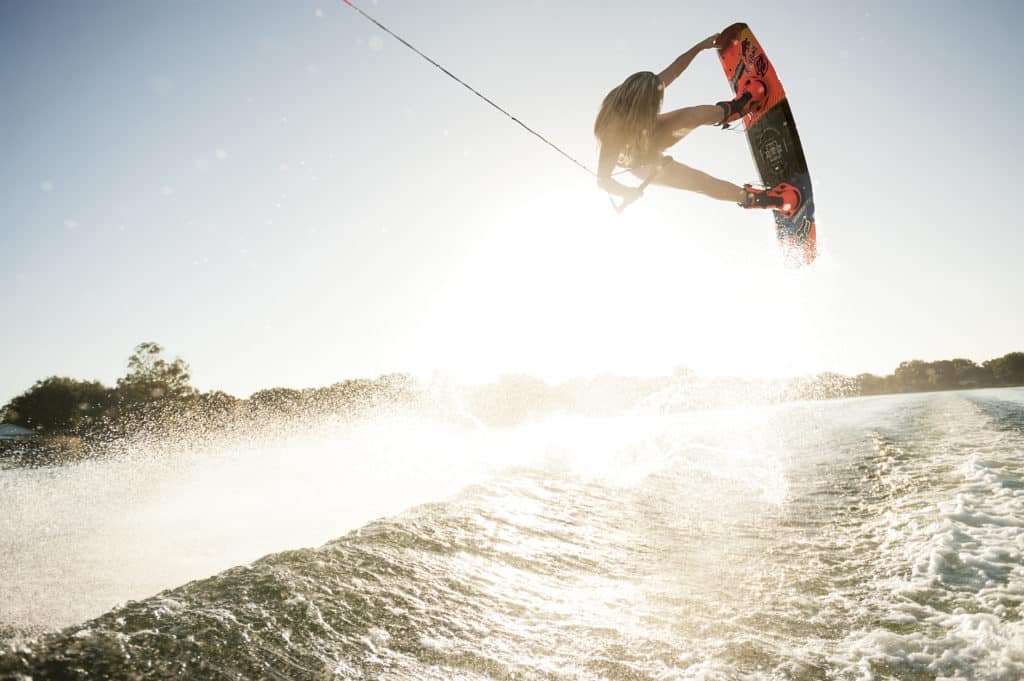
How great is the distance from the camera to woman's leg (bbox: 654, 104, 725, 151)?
16.7ft

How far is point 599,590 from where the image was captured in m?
3.85

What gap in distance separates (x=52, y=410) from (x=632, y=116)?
65683 mm

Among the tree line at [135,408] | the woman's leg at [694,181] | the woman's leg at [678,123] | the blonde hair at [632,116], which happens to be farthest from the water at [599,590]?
the tree line at [135,408]

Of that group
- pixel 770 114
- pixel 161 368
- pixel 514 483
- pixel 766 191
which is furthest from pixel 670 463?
pixel 161 368

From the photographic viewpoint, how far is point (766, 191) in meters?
6.32

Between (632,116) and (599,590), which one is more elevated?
(632,116)

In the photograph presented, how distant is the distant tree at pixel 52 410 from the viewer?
46.8 metres

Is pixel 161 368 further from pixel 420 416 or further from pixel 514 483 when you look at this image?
pixel 514 483

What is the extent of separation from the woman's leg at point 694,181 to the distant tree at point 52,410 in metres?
62.8

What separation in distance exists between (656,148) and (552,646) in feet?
16.0

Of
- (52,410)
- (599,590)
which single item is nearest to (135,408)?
(52,410)

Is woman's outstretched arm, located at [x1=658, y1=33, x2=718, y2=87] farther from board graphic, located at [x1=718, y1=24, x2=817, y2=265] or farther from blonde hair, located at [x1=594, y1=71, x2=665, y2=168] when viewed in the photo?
board graphic, located at [x1=718, y1=24, x2=817, y2=265]

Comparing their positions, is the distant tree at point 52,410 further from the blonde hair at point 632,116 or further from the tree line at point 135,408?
the blonde hair at point 632,116

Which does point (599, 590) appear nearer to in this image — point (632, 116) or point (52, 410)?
point (632, 116)
